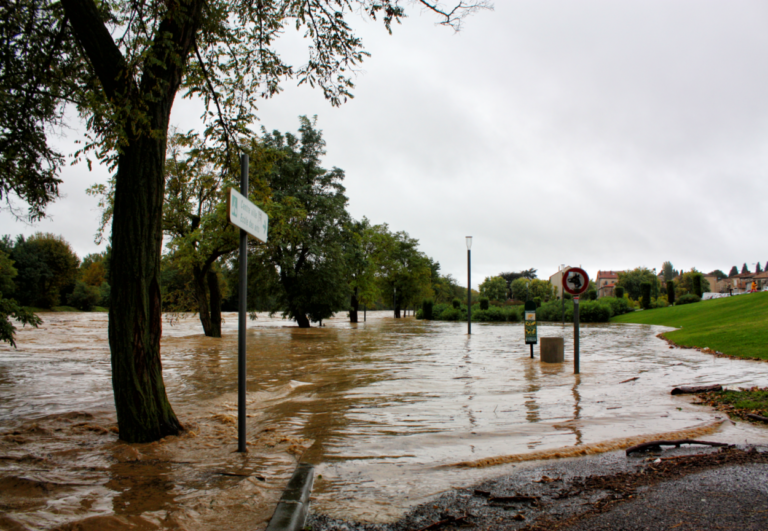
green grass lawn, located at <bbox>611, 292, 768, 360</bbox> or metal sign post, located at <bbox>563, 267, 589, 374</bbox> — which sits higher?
metal sign post, located at <bbox>563, 267, 589, 374</bbox>

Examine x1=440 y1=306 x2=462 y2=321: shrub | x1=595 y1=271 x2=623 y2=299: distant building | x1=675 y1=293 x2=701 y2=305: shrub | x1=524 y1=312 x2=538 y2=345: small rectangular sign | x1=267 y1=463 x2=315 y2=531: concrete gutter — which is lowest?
x1=440 y1=306 x2=462 y2=321: shrub

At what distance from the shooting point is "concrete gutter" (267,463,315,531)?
2.94 meters

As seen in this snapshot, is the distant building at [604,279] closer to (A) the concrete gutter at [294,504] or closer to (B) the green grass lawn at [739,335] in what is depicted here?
(B) the green grass lawn at [739,335]

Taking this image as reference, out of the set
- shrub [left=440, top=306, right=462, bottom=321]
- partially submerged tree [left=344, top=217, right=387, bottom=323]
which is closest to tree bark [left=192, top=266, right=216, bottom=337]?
partially submerged tree [left=344, top=217, right=387, bottom=323]

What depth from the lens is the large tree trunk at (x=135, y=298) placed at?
198 inches

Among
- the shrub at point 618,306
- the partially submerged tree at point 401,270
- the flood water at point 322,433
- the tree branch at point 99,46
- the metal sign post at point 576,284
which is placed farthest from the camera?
the partially submerged tree at point 401,270

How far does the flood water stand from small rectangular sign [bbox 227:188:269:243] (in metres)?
2.17

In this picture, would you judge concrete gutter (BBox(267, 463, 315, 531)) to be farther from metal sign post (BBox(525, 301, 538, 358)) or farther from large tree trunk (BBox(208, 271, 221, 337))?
large tree trunk (BBox(208, 271, 221, 337))

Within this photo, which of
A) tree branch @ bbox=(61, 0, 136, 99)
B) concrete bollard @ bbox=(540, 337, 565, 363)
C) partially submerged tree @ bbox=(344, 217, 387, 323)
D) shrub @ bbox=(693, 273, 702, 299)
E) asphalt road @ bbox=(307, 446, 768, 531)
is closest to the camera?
asphalt road @ bbox=(307, 446, 768, 531)

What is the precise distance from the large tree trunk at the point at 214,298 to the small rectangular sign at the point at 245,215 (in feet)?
64.6

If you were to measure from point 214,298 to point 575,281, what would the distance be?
18.4 m

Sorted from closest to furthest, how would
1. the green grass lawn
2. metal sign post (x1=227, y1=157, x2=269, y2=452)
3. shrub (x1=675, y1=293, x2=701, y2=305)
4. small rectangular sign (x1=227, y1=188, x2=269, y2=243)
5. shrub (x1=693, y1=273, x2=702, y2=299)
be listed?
1. small rectangular sign (x1=227, y1=188, x2=269, y2=243)
2. metal sign post (x1=227, y1=157, x2=269, y2=452)
3. the green grass lawn
4. shrub (x1=675, y1=293, x2=701, y2=305)
5. shrub (x1=693, y1=273, x2=702, y2=299)

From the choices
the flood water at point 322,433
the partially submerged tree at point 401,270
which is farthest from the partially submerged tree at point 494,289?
the flood water at point 322,433

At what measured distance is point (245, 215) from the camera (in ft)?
14.4
